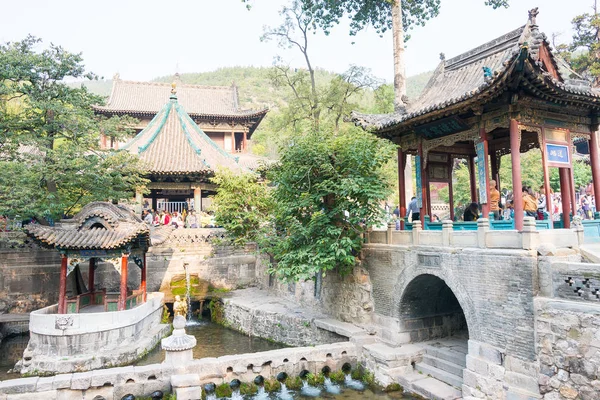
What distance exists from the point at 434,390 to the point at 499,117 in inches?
234

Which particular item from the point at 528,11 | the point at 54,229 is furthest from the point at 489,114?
the point at 54,229

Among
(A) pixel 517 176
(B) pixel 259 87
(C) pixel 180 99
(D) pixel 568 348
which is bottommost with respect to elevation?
(D) pixel 568 348

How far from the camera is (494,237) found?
25.1ft

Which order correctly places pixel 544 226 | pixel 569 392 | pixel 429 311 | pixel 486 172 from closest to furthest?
pixel 569 392
pixel 544 226
pixel 486 172
pixel 429 311

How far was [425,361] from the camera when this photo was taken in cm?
943

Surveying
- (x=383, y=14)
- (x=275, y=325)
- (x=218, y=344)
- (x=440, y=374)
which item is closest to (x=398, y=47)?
(x=383, y=14)

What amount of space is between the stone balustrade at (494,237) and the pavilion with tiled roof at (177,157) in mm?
10776

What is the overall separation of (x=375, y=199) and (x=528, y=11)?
5210mm

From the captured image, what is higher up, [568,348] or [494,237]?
[494,237]

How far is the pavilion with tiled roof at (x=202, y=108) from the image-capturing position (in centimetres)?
2753

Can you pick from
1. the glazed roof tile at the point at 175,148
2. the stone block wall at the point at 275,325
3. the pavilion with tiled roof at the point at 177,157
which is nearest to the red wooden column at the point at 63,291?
the stone block wall at the point at 275,325

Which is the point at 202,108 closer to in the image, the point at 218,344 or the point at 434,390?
the point at 218,344

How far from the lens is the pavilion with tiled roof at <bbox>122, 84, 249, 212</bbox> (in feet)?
60.7

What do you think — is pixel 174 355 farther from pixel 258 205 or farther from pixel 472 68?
pixel 472 68
